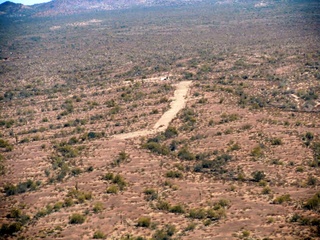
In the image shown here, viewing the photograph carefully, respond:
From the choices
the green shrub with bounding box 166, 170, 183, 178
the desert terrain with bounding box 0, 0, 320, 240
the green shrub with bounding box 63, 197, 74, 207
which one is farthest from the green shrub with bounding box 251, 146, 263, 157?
the green shrub with bounding box 63, 197, 74, 207

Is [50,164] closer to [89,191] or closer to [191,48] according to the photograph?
[89,191]

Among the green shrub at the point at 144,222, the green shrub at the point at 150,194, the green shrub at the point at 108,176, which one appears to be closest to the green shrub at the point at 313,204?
the green shrub at the point at 144,222

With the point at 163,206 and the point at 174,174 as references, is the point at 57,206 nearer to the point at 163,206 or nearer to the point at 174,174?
the point at 163,206

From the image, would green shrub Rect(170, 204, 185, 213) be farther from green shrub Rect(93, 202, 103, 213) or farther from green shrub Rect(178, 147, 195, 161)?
green shrub Rect(178, 147, 195, 161)

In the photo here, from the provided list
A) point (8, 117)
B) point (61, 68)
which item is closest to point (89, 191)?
point (8, 117)

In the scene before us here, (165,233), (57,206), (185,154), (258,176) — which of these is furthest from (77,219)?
(185,154)

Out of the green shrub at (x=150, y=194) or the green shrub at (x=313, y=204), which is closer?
the green shrub at (x=313, y=204)

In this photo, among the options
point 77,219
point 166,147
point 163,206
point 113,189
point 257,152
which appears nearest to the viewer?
point 77,219

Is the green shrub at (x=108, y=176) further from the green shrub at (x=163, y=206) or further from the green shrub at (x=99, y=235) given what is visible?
Result: the green shrub at (x=99, y=235)
